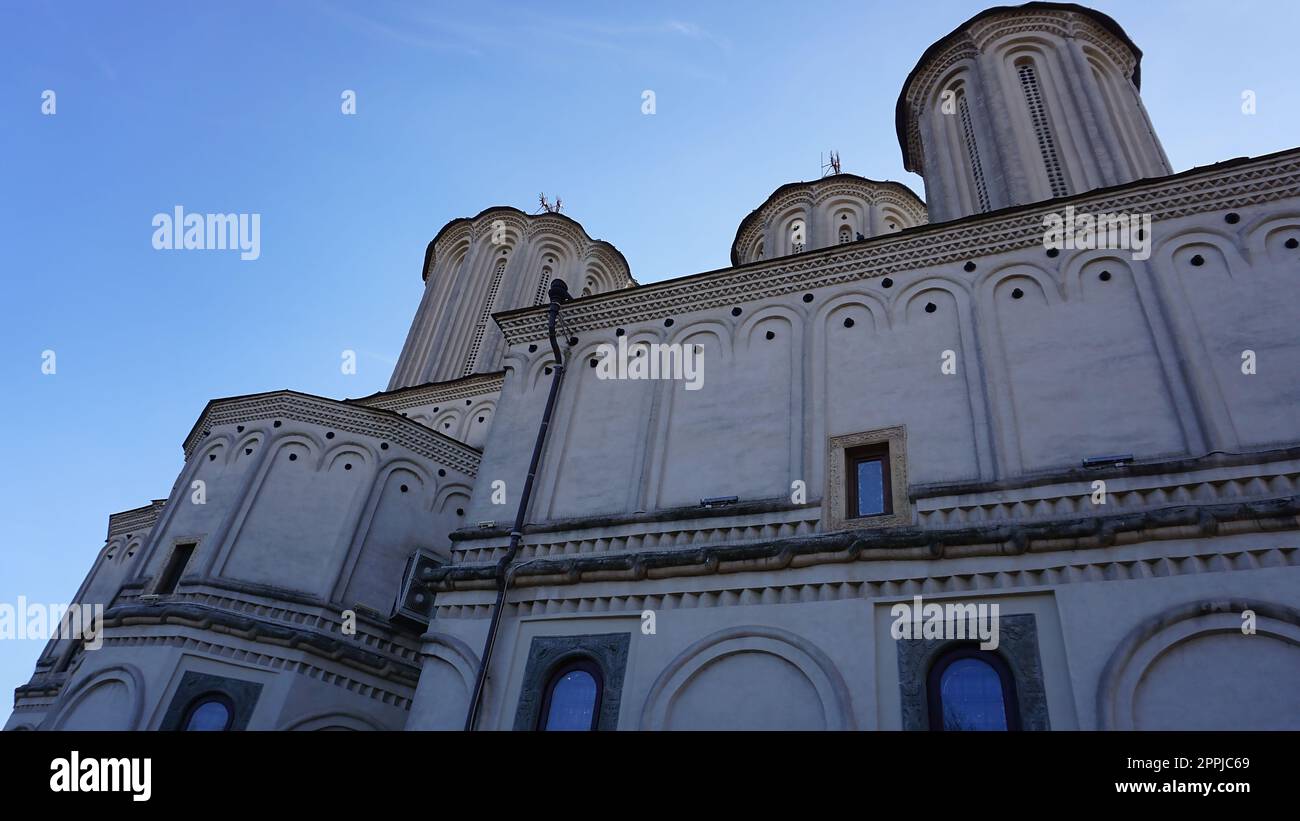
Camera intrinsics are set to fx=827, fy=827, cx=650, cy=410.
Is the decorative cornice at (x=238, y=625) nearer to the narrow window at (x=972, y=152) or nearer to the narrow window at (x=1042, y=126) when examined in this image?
the narrow window at (x=972, y=152)

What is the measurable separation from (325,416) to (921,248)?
41.1 feet

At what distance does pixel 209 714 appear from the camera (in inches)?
553

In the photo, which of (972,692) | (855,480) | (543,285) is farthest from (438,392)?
(972,692)

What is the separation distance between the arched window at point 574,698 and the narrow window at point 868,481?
3.91m

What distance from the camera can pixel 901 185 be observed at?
29.5m

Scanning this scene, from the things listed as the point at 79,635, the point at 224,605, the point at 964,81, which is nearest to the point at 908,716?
the point at 224,605

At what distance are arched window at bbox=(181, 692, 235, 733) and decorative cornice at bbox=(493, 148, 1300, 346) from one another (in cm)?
798

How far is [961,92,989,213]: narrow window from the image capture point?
18.2 m

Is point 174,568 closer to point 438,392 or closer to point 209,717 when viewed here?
point 209,717

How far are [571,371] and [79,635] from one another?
1708 centimetres

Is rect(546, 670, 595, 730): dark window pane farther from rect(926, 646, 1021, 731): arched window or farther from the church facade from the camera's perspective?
rect(926, 646, 1021, 731): arched window

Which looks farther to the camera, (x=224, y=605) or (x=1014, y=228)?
(x=224, y=605)

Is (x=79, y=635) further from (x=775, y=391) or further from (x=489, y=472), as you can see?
(x=775, y=391)
